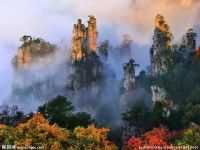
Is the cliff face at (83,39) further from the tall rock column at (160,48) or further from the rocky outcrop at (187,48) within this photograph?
the rocky outcrop at (187,48)

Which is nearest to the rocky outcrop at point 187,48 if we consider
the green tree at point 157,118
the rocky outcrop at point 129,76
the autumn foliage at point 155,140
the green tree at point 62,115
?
the rocky outcrop at point 129,76

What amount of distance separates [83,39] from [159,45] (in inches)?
832

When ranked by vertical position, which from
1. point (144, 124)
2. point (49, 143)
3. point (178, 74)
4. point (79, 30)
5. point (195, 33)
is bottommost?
point (49, 143)

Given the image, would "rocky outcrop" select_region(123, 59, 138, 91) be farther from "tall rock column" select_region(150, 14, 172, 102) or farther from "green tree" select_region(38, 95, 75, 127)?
"green tree" select_region(38, 95, 75, 127)

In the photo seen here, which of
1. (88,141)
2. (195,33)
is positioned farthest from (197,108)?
(195,33)

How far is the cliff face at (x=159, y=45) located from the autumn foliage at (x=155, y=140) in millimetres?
25657

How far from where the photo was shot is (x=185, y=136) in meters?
45.0

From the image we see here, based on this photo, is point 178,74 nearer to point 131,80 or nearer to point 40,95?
point 131,80

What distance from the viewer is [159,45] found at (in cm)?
7875

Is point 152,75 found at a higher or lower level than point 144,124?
higher

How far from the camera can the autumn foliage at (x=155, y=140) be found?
151 ft

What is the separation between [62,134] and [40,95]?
2630 inches

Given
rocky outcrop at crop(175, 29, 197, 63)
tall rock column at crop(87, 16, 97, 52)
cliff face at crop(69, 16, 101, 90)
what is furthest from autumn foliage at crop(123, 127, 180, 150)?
tall rock column at crop(87, 16, 97, 52)

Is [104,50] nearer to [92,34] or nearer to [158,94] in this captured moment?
[92,34]
